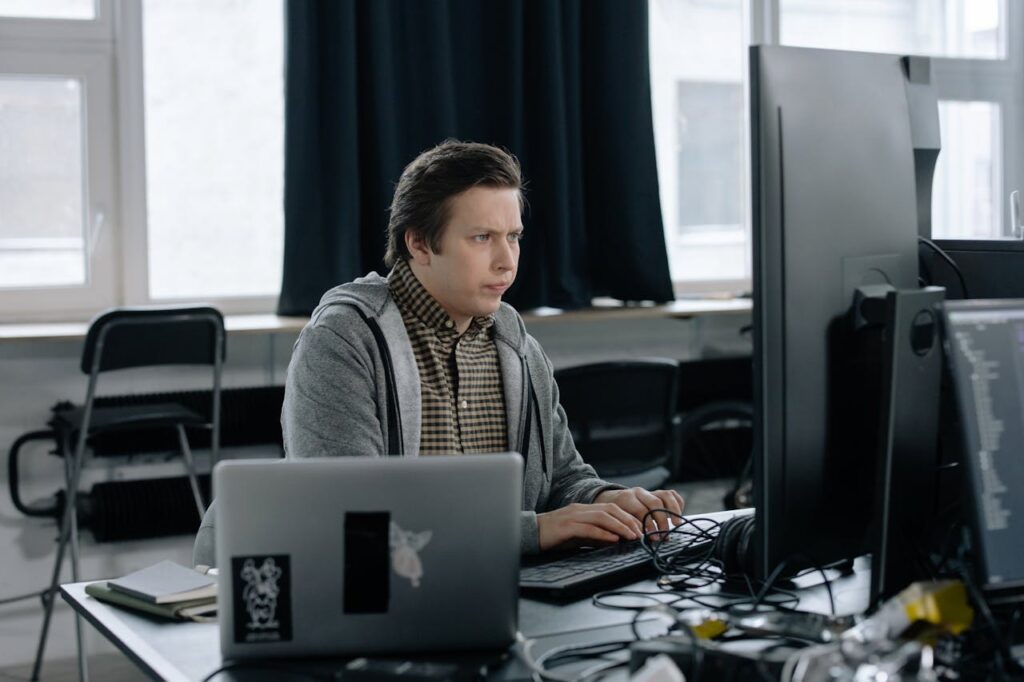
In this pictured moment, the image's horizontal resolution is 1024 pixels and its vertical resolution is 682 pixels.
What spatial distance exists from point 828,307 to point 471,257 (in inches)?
33.1

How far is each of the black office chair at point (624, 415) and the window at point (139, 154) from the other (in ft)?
3.55

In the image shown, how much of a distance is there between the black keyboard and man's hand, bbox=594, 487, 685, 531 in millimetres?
69

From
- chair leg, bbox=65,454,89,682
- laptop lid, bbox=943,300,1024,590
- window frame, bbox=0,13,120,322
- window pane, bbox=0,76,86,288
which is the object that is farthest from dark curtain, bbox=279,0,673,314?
laptop lid, bbox=943,300,1024,590

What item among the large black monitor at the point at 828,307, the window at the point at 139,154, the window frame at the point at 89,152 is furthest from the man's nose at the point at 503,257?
the window frame at the point at 89,152

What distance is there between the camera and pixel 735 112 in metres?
A: 4.50

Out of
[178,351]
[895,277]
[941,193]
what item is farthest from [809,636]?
[941,193]

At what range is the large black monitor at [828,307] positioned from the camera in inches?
50.3

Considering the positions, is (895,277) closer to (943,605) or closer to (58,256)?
(943,605)

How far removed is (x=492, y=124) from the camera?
3.88 metres

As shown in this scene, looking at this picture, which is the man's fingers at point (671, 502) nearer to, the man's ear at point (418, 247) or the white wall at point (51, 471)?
the man's ear at point (418, 247)

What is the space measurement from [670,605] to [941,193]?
3773mm

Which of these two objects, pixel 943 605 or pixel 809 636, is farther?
pixel 809 636

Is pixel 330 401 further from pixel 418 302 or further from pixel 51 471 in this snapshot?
pixel 51 471

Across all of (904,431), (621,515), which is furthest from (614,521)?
(904,431)
